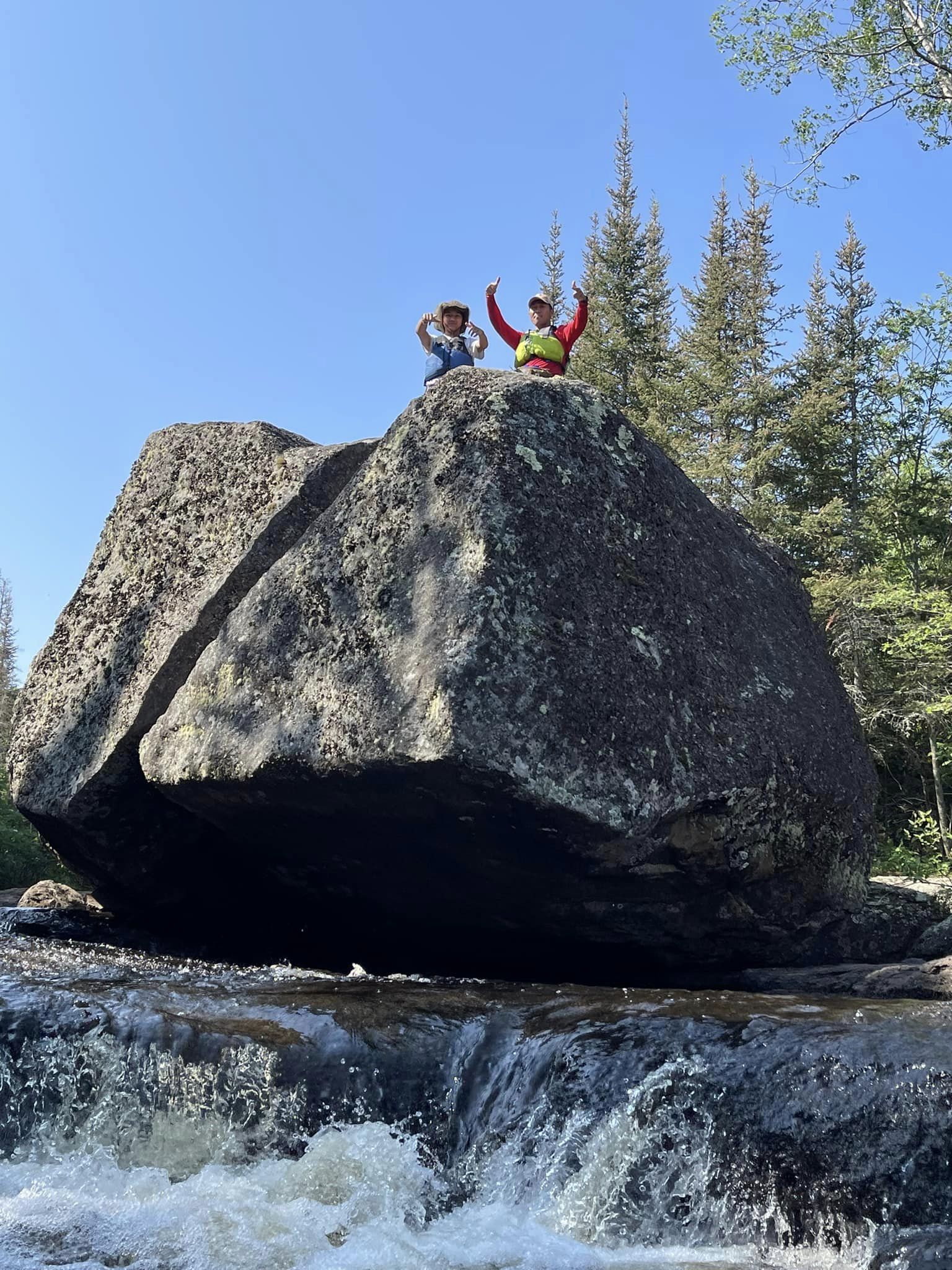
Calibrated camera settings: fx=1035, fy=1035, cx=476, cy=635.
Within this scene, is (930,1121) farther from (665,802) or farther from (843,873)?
(843,873)

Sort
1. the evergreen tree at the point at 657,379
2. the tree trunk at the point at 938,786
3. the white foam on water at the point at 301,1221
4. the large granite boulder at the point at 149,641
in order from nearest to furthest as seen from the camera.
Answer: the white foam on water at the point at 301,1221 → the large granite boulder at the point at 149,641 → the tree trunk at the point at 938,786 → the evergreen tree at the point at 657,379

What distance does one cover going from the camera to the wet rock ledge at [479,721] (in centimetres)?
595

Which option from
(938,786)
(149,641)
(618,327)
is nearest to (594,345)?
(618,327)

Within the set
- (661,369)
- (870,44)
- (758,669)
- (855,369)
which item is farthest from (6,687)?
(758,669)

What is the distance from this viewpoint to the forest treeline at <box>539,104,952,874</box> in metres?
16.9

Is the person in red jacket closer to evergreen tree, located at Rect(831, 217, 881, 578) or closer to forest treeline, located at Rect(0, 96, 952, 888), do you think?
forest treeline, located at Rect(0, 96, 952, 888)

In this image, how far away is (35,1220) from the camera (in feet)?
13.5

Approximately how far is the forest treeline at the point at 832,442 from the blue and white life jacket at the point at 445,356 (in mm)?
4708

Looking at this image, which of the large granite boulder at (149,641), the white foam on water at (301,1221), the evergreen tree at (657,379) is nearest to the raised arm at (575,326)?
the large granite boulder at (149,641)

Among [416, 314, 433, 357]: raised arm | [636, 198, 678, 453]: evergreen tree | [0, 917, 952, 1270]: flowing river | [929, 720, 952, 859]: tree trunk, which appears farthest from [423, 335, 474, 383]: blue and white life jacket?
[636, 198, 678, 453]: evergreen tree

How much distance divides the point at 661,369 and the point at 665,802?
87.5ft

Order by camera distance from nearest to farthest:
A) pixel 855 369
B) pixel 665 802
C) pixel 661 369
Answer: pixel 665 802, pixel 855 369, pixel 661 369

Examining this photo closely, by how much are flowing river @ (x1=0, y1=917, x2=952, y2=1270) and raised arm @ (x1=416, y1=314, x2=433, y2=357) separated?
6232 millimetres

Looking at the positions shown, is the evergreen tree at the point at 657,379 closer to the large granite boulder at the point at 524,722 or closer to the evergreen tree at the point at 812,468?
the evergreen tree at the point at 812,468
